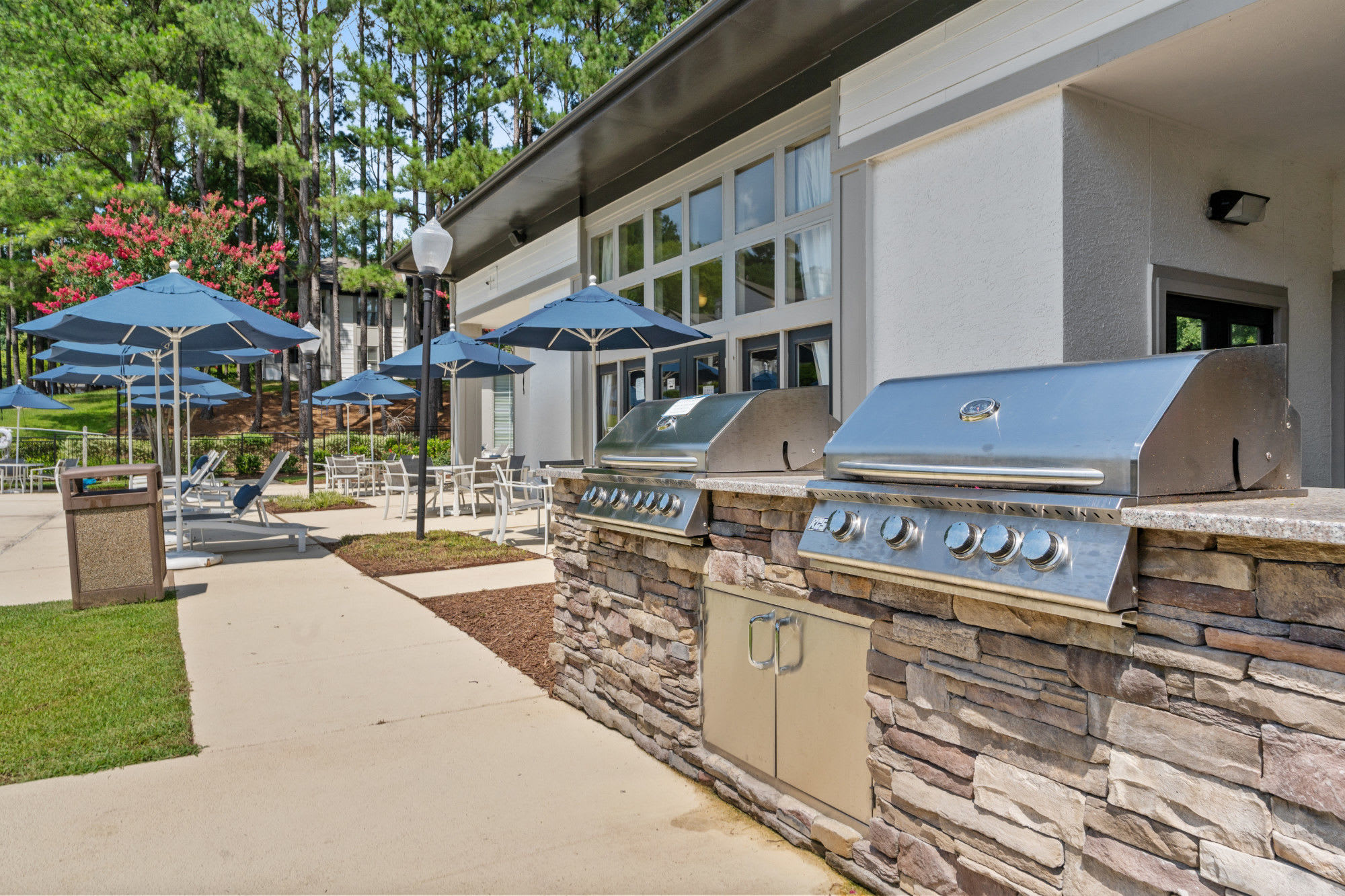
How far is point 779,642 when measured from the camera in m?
2.75

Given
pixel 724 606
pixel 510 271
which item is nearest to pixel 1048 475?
pixel 724 606

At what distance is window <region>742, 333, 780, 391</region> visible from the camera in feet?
27.3

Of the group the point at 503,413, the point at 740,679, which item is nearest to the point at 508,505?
the point at 740,679

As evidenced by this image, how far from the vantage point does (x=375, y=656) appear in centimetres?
498

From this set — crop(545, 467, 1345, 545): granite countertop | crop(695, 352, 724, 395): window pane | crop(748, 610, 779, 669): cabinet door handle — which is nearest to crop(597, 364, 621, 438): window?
crop(695, 352, 724, 395): window pane

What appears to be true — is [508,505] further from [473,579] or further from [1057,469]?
[1057,469]

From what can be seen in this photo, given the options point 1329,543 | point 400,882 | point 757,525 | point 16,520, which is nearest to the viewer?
point 1329,543

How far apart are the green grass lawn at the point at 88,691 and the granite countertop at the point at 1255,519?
3790 mm

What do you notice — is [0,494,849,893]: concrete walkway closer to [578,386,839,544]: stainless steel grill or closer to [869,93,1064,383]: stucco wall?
[578,386,839,544]: stainless steel grill

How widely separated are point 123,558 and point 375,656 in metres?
2.85

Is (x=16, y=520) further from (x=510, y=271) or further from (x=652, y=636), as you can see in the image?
(x=652, y=636)

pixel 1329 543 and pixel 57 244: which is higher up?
pixel 57 244

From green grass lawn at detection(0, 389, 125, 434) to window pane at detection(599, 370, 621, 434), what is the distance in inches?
838

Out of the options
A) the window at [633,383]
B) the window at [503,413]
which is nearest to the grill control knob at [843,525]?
the window at [633,383]
